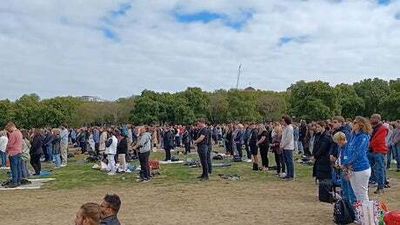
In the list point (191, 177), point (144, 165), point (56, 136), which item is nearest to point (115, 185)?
point (144, 165)

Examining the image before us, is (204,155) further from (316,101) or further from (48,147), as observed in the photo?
(316,101)

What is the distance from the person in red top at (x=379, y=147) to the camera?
480 inches

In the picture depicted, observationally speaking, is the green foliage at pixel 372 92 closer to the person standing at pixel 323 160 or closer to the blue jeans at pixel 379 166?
the blue jeans at pixel 379 166

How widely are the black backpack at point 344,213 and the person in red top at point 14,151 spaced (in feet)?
30.2

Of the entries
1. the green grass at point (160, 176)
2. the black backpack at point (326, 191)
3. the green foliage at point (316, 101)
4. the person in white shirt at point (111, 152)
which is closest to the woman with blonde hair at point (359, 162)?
the black backpack at point (326, 191)

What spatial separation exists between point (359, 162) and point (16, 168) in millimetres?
10132

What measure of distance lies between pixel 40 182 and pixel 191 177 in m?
4.49

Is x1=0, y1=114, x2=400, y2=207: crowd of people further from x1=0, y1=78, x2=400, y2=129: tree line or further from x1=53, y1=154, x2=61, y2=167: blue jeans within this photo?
x1=0, y1=78, x2=400, y2=129: tree line

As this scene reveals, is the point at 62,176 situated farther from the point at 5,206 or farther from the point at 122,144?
the point at 5,206

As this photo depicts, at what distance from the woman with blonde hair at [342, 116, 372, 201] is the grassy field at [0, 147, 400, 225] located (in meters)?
1.00

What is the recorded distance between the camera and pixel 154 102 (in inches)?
3155

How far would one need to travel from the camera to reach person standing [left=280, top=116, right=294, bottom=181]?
15.1 meters

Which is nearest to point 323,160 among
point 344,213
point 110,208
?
point 344,213

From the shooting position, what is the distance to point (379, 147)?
1222 centimetres
